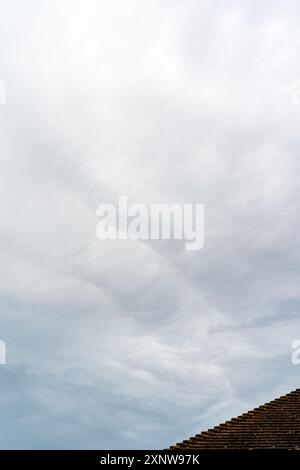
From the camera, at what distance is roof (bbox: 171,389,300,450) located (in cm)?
1956

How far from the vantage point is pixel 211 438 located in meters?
21.1

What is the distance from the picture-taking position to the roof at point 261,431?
64.2ft

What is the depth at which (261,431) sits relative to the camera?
20.7m

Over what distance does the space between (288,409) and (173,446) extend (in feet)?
14.4
